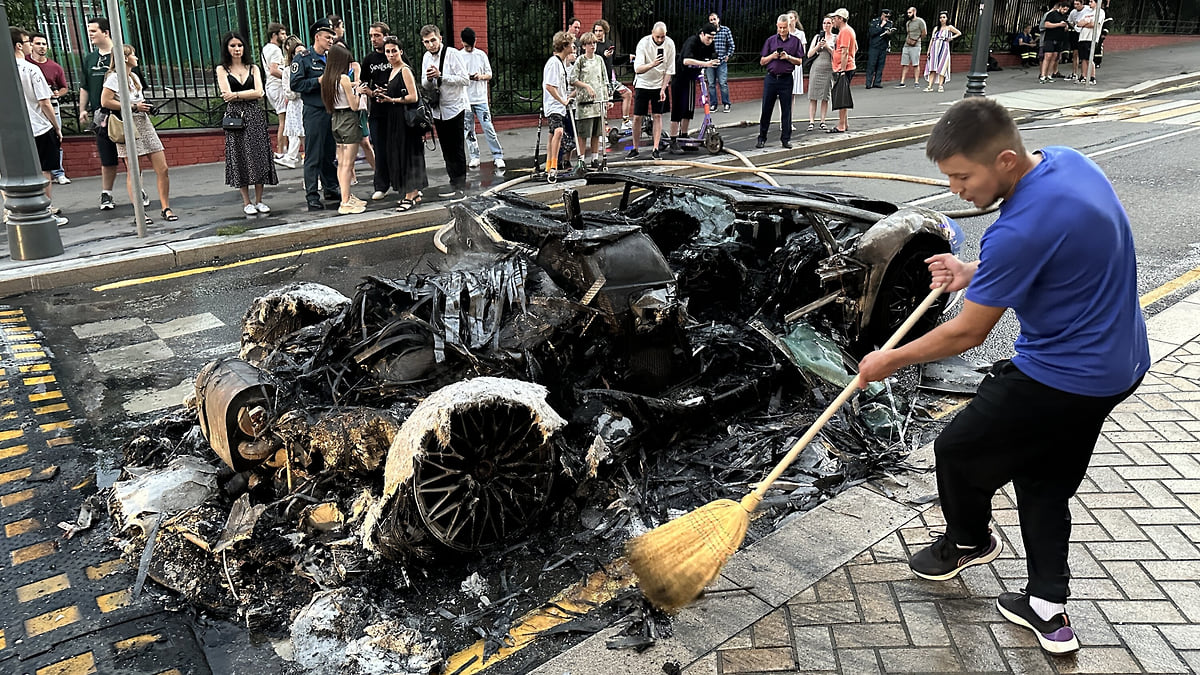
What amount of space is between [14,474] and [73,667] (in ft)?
5.95

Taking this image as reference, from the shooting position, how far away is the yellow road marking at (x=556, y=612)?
2.98 metres

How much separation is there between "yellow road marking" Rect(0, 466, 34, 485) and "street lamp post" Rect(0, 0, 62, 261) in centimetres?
485

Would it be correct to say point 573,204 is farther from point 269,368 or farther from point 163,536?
point 163,536

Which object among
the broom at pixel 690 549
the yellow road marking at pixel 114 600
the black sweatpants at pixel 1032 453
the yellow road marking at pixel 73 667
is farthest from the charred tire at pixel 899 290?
the yellow road marking at pixel 73 667

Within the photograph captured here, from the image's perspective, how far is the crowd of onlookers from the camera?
9336 mm

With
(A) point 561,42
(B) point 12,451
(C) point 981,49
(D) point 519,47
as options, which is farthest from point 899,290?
(C) point 981,49

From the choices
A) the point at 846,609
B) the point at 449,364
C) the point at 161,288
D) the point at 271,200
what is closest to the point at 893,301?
the point at 846,609

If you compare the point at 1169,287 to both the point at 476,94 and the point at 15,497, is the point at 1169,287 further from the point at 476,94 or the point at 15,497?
the point at 476,94

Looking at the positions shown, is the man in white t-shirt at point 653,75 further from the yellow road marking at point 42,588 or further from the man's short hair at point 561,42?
the yellow road marking at point 42,588

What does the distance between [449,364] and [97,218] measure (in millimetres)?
→ 8280

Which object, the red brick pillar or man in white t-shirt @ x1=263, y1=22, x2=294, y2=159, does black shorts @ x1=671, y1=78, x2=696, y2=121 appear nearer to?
the red brick pillar

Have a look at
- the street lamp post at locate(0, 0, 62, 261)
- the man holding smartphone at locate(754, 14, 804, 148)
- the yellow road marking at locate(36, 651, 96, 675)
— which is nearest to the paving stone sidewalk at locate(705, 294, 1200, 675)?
the yellow road marking at locate(36, 651, 96, 675)

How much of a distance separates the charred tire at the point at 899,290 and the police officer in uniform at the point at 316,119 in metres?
7.28

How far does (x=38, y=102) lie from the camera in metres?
9.97
